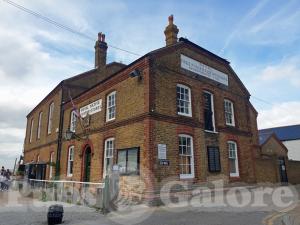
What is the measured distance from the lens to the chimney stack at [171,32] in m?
16.5

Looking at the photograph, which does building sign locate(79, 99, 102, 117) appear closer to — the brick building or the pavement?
the brick building

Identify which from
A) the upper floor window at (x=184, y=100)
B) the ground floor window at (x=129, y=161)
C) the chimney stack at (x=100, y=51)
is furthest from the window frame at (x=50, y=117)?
the upper floor window at (x=184, y=100)

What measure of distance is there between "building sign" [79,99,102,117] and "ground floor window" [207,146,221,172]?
23.6 ft

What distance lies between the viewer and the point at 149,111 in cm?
1237

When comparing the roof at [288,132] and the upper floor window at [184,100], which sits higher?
the roof at [288,132]

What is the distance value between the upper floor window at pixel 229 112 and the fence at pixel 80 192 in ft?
29.8

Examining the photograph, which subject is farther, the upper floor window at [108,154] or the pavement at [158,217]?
the upper floor window at [108,154]

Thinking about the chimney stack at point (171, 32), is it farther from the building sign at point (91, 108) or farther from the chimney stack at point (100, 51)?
the chimney stack at point (100, 51)

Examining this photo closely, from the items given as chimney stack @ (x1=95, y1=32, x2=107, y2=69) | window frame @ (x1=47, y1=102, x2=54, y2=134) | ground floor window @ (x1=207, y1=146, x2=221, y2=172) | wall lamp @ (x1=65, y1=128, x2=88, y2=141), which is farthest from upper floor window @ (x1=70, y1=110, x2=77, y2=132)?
ground floor window @ (x1=207, y1=146, x2=221, y2=172)

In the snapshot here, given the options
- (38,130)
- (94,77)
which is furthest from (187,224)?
(38,130)

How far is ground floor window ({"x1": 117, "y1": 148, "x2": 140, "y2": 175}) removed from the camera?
1252 centimetres

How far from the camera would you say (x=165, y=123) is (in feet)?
42.5

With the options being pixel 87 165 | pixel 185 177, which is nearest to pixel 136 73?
pixel 185 177

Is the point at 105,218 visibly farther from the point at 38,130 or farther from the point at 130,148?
the point at 38,130
